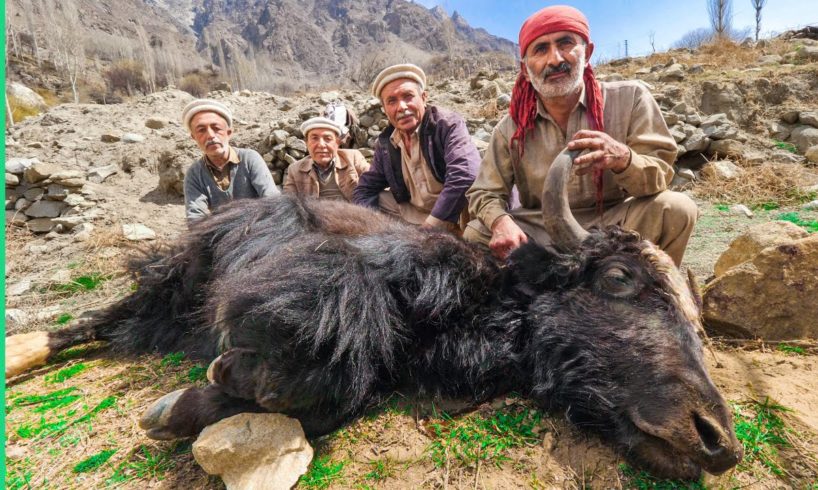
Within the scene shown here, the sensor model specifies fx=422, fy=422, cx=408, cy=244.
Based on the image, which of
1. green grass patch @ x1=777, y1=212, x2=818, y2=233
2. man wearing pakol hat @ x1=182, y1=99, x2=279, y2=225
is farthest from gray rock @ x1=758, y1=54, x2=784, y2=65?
man wearing pakol hat @ x1=182, y1=99, x2=279, y2=225

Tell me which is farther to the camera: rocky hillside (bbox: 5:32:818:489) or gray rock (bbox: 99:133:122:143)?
gray rock (bbox: 99:133:122:143)

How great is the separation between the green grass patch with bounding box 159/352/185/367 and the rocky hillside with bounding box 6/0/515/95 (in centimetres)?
1945

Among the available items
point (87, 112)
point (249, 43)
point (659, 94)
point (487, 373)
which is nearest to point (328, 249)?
point (487, 373)

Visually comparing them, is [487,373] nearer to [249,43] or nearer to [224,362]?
[224,362]

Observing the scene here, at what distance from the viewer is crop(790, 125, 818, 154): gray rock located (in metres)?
7.80

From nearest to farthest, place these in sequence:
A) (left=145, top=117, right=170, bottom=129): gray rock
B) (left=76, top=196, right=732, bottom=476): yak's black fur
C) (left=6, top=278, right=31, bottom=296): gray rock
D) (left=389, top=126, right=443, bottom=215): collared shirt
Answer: (left=76, top=196, right=732, bottom=476): yak's black fur
(left=389, top=126, right=443, bottom=215): collared shirt
(left=6, top=278, right=31, bottom=296): gray rock
(left=145, top=117, right=170, bottom=129): gray rock

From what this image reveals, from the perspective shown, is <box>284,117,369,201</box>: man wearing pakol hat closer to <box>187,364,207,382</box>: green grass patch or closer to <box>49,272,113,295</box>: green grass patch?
<box>49,272,113,295</box>: green grass patch

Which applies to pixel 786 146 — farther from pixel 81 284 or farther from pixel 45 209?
pixel 45 209

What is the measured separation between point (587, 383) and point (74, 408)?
101 inches

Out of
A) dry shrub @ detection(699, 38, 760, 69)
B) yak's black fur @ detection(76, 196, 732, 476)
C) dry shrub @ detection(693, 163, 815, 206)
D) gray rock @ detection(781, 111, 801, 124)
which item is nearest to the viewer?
yak's black fur @ detection(76, 196, 732, 476)

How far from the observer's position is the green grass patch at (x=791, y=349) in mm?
2131

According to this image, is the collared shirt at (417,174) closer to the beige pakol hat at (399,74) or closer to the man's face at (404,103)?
the man's face at (404,103)

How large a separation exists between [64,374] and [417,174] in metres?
2.98

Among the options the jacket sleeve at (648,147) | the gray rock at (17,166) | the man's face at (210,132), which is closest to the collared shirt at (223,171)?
the man's face at (210,132)
